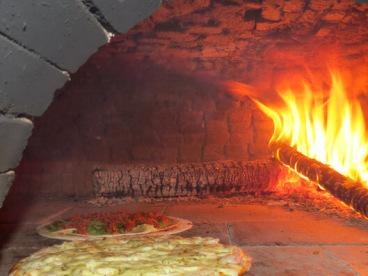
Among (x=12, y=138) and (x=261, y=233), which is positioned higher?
(x=12, y=138)

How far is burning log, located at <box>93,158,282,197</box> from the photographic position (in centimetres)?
477

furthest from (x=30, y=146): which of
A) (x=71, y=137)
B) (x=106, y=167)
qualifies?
(x=106, y=167)

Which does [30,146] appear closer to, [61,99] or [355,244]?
[61,99]

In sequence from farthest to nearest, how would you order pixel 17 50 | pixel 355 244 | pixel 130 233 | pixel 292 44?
pixel 292 44, pixel 130 233, pixel 355 244, pixel 17 50

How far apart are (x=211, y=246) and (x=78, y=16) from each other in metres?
1.55

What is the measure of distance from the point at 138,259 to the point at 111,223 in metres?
0.95

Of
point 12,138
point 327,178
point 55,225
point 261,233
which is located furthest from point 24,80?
point 327,178

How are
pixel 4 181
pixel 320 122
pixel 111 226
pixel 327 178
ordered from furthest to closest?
pixel 320 122
pixel 327 178
pixel 111 226
pixel 4 181

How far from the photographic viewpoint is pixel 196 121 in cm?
527

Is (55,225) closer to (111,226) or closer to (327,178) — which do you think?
(111,226)

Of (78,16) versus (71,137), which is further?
(71,137)

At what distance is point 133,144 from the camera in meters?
5.30

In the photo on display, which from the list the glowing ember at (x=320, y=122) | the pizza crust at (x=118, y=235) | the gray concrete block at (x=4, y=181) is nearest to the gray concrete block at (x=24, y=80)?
the gray concrete block at (x=4, y=181)

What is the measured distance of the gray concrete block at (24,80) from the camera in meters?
1.64
